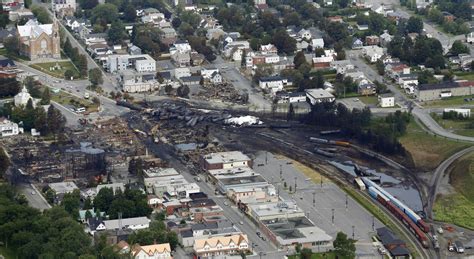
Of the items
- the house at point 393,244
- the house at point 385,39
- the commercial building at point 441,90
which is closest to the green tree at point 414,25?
the house at point 385,39

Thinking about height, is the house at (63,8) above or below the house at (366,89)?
below

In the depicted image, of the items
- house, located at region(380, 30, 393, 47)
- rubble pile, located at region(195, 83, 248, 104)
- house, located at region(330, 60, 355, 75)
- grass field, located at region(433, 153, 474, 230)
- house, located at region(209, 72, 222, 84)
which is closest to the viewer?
grass field, located at region(433, 153, 474, 230)

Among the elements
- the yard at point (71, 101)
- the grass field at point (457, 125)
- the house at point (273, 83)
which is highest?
the grass field at point (457, 125)

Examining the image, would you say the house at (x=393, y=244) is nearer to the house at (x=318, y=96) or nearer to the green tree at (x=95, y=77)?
the house at (x=318, y=96)

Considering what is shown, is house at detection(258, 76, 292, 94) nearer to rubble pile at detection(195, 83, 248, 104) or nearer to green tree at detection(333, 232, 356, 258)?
rubble pile at detection(195, 83, 248, 104)

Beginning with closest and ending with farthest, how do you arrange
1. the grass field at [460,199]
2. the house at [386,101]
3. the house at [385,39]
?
the grass field at [460,199]
the house at [386,101]
the house at [385,39]

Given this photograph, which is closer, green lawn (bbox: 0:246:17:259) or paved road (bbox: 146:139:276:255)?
green lawn (bbox: 0:246:17:259)

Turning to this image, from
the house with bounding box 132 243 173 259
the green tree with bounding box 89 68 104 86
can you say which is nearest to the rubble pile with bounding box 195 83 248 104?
the green tree with bounding box 89 68 104 86
